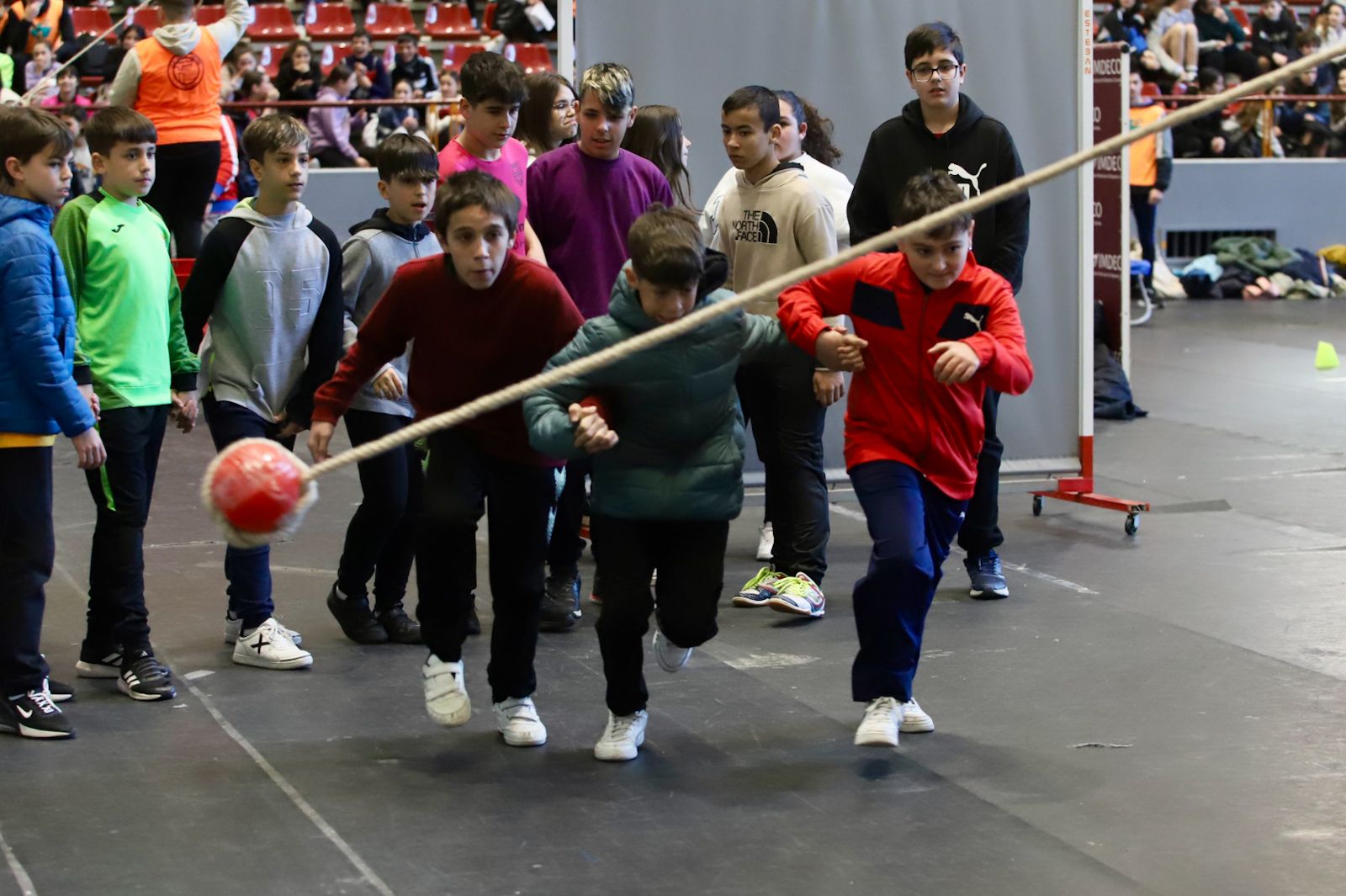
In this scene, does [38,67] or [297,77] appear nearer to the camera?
[38,67]

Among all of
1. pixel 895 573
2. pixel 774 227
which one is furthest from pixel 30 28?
pixel 895 573

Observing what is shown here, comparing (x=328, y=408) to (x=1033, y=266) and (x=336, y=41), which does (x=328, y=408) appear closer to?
(x=1033, y=266)

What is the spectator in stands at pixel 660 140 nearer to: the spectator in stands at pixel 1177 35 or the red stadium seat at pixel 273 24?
the red stadium seat at pixel 273 24

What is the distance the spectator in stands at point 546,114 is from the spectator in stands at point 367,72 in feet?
33.5

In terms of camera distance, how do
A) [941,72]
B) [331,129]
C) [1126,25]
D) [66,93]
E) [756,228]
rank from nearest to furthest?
1. [941,72]
2. [756,228]
3. [66,93]
4. [331,129]
5. [1126,25]

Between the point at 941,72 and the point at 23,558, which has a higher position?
the point at 941,72

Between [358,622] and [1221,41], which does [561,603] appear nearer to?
[358,622]

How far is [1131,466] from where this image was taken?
8.69m

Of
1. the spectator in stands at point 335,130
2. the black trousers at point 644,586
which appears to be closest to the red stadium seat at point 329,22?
the spectator in stands at point 335,130

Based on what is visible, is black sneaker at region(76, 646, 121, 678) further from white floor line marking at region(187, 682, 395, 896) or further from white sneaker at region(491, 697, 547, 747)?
white sneaker at region(491, 697, 547, 747)

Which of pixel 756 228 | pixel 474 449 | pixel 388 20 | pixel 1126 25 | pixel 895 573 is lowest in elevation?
pixel 895 573

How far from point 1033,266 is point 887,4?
125cm

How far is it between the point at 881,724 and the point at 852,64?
11.8ft

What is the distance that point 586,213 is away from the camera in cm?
584
